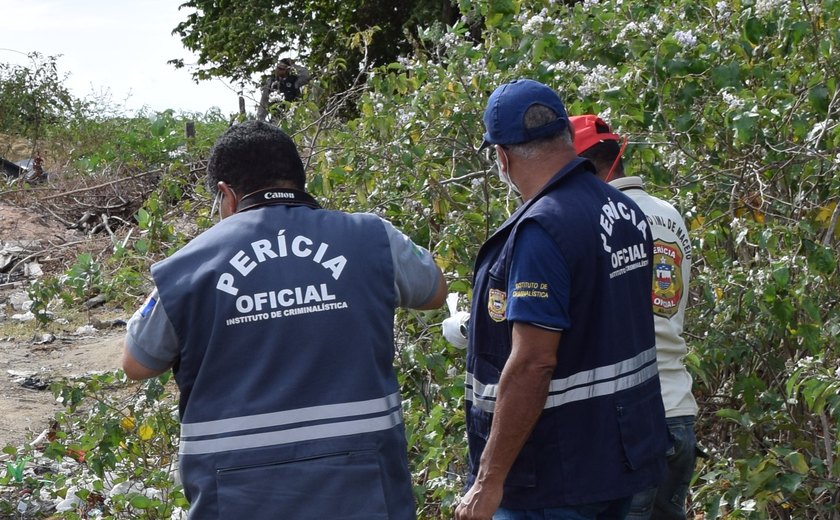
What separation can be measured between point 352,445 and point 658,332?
3.22 feet

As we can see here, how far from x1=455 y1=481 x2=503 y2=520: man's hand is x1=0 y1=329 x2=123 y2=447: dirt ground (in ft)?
16.4

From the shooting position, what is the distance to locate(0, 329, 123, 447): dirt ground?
281 inches

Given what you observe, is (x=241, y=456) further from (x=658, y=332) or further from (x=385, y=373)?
(x=658, y=332)

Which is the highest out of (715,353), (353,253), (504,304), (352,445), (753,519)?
(353,253)

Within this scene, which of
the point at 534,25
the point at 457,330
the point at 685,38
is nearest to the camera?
the point at 457,330

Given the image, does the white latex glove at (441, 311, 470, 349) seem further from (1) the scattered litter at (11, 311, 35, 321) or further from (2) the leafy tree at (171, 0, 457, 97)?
(2) the leafy tree at (171, 0, 457, 97)

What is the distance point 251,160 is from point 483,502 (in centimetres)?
94

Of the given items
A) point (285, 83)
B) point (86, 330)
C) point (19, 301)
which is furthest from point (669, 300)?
point (19, 301)

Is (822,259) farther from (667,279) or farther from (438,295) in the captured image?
(438,295)

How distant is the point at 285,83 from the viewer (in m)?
6.72

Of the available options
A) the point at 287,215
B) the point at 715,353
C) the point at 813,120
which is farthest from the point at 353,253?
the point at 813,120

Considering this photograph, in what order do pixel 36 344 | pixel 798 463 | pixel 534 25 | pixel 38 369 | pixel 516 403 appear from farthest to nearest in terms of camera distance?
pixel 36 344 → pixel 38 369 → pixel 534 25 → pixel 798 463 → pixel 516 403

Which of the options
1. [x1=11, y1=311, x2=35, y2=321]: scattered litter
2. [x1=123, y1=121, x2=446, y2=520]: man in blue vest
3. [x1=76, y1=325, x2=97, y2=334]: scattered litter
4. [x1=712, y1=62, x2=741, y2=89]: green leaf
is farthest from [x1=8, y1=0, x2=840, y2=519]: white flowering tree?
[x1=11, y1=311, x2=35, y2=321]: scattered litter

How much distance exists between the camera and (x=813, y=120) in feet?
13.7
